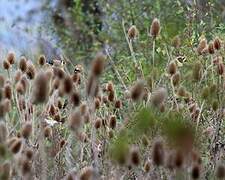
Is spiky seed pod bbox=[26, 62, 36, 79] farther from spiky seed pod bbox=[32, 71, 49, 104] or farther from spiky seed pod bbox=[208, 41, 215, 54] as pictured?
spiky seed pod bbox=[32, 71, 49, 104]

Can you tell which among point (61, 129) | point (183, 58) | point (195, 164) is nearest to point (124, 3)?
point (183, 58)

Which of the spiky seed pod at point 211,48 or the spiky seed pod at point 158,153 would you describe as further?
the spiky seed pod at point 211,48

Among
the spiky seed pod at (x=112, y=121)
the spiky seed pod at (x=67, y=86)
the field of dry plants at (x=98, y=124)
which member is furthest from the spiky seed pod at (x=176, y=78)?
the spiky seed pod at (x=67, y=86)

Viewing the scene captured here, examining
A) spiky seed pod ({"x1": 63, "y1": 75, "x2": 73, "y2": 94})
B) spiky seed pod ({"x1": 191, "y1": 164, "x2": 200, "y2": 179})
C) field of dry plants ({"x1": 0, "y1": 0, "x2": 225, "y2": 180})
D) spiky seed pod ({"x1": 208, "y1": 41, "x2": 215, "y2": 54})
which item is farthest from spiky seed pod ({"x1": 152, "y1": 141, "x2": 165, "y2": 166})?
spiky seed pod ({"x1": 208, "y1": 41, "x2": 215, "y2": 54})

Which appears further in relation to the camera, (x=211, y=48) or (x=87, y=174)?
(x=211, y=48)

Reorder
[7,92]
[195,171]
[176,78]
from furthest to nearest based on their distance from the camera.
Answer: [176,78] → [7,92] → [195,171]

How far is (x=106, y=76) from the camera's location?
4.33 m

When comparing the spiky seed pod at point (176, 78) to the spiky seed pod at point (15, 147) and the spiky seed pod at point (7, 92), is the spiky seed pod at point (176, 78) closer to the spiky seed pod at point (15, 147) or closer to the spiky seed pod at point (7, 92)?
the spiky seed pod at point (7, 92)

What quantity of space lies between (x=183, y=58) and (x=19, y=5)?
5.89 meters

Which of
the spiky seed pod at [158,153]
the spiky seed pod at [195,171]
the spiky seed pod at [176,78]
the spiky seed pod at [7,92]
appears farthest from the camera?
the spiky seed pod at [176,78]

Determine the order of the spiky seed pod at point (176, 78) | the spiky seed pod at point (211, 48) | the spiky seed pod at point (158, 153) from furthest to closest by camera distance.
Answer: the spiky seed pod at point (211, 48), the spiky seed pod at point (176, 78), the spiky seed pod at point (158, 153)

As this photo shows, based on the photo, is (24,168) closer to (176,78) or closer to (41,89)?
(41,89)

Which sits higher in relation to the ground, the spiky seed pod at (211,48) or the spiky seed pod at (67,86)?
the spiky seed pod at (67,86)

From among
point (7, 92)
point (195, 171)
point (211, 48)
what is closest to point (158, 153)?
point (195, 171)
